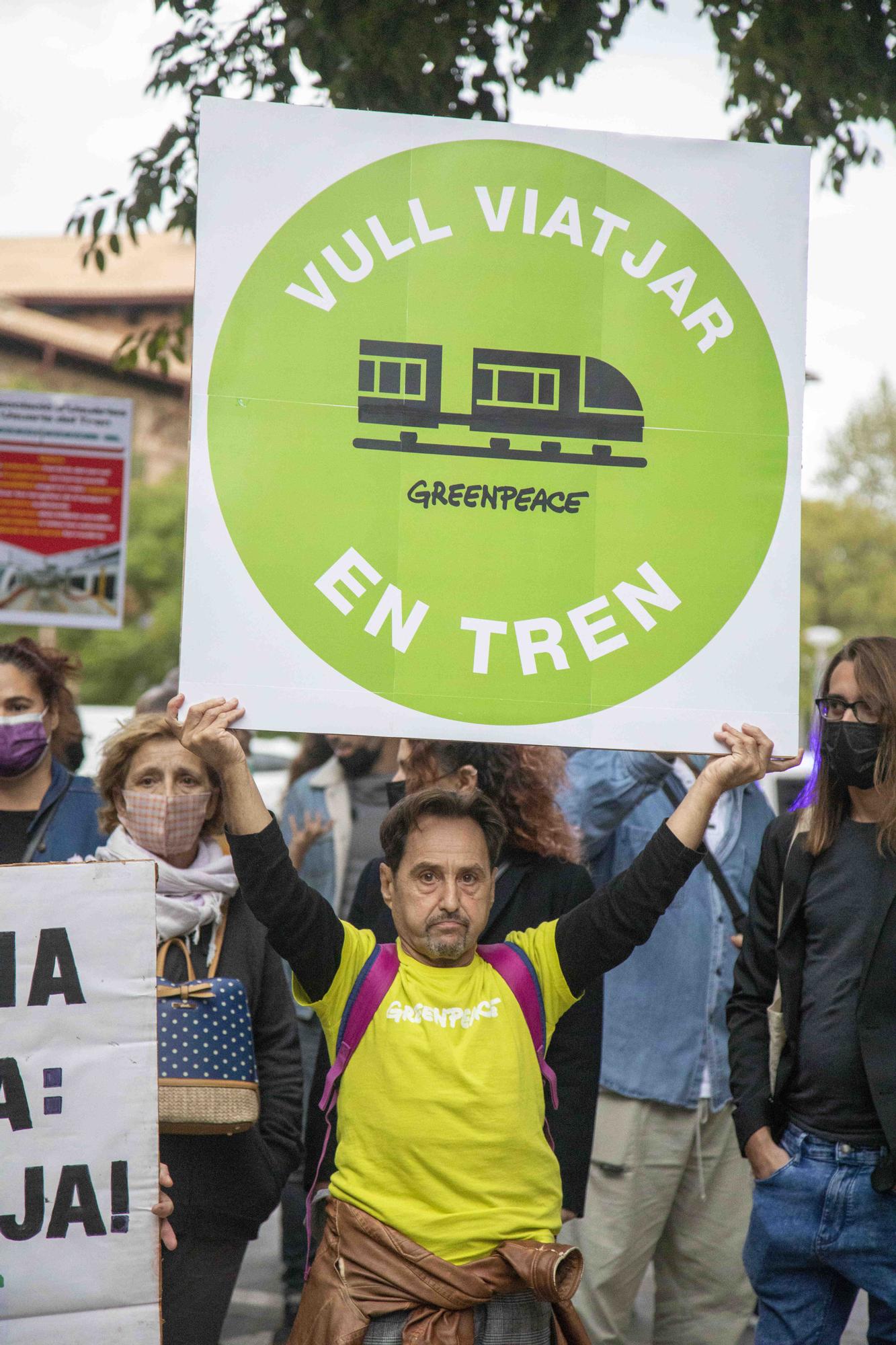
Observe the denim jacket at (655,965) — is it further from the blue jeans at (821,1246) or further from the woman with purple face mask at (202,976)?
the woman with purple face mask at (202,976)

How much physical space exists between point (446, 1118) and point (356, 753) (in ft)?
10.8

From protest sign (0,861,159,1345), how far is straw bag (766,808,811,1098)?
146 centimetres

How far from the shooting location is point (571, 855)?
3.52m

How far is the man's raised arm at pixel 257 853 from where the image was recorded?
105 inches

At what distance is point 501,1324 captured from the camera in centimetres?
259

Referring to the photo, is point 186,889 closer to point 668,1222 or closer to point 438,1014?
point 438,1014

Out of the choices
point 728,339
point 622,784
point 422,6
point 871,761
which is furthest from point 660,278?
point 422,6

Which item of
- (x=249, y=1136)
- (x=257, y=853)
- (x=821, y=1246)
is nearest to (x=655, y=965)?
(x=821, y=1246)

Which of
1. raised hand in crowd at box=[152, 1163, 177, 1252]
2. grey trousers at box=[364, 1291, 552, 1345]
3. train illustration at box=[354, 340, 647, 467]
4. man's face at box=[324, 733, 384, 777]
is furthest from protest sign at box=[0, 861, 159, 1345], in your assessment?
man's face at box=[324, 733, 384, 777]

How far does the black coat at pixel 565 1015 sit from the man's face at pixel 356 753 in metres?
2.27

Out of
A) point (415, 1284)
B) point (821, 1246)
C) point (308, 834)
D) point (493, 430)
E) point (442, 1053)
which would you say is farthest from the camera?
point (308, 834)

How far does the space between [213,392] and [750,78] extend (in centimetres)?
325

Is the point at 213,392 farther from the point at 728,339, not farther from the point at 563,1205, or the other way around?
the point at 563,1205

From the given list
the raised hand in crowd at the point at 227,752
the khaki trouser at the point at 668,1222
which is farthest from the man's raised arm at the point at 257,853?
the khaki trouser at the point at 668,1222
